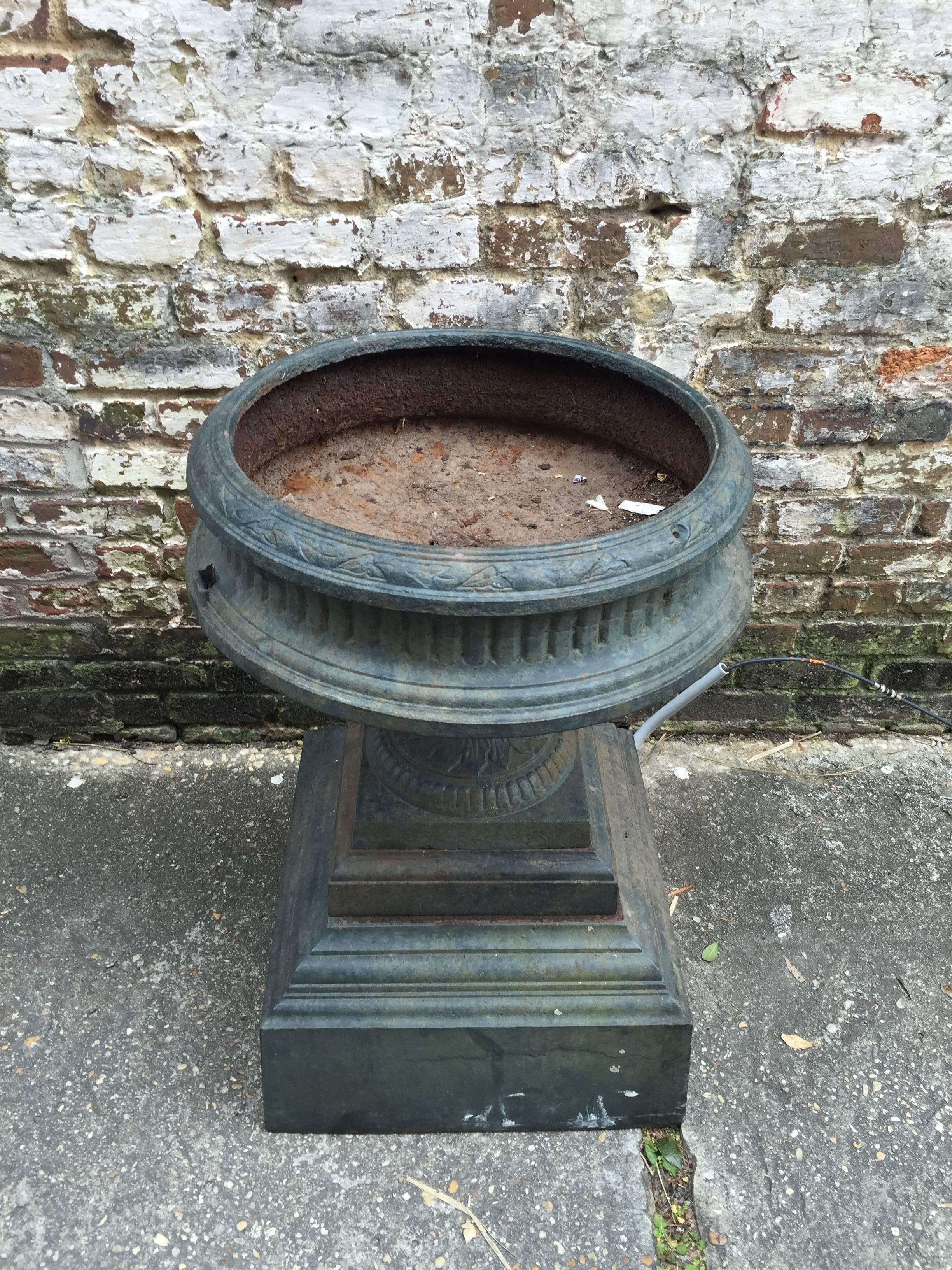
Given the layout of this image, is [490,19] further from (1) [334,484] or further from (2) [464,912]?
(2) [464,912]

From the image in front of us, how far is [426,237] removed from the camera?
2.20 m

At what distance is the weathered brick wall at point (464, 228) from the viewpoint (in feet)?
6.50

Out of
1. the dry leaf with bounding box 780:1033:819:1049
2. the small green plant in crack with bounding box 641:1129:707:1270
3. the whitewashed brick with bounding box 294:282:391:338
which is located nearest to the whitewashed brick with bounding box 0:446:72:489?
the whitewashed brick with bounding box 294:282:391:338

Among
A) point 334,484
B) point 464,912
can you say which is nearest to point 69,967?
point 464,912

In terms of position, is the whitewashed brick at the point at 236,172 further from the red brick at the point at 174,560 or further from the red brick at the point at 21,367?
the red brick at the point at 174,560

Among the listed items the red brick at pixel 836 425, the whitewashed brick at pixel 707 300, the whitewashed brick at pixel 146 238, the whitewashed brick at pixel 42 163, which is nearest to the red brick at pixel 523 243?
the whitewashed brick at pixel 707 300

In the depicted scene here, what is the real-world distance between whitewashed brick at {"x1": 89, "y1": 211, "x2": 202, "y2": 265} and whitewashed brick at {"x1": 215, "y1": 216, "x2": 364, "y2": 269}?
73 mm

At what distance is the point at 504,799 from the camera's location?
1843 mm

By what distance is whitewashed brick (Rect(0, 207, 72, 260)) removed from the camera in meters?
2.11

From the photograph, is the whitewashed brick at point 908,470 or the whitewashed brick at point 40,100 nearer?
the whitewashed brick at point 40,100

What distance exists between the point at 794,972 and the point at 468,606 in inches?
59.6

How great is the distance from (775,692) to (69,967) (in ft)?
6.98

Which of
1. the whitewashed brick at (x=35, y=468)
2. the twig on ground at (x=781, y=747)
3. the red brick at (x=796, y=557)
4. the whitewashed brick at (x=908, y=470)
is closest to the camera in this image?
the whitewashed brick at (x=35, y=468)

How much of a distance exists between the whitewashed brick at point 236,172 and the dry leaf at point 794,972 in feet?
7.23
